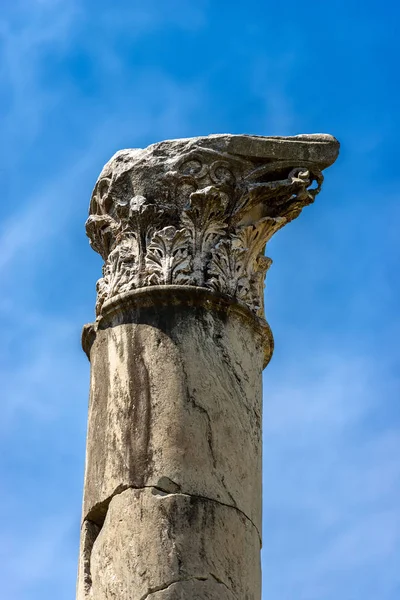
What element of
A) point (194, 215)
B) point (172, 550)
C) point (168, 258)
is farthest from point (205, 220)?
point (172, 550)

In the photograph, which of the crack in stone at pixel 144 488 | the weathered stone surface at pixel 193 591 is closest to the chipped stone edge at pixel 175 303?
the crack in stone at pixel 144 488

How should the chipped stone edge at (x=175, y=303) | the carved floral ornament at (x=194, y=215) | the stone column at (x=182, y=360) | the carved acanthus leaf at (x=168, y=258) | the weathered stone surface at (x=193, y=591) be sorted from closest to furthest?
the weathered stone surface at (x=193, y=591) → the stone column at (x=182, y=360) → the chipped stone edge at (x=175, y=303) → the carved acanthus leaf at (x=168, y=258) → the carved floral ornament at (x=194, y=215)

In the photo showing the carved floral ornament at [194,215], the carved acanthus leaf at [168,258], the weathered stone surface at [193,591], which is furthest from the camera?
the carved floral ornament at [194,215]

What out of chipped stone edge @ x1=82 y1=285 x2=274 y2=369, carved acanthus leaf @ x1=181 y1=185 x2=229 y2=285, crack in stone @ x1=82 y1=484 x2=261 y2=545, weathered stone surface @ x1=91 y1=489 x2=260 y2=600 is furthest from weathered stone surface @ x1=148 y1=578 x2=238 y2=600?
carved acanthus leaf @ x1=181 y1=185 x2=229 y2=285

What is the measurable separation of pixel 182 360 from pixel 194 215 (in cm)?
129

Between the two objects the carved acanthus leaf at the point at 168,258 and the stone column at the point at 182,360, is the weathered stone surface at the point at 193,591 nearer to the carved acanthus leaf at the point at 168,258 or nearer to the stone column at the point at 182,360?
the stone column at the point at 182,360

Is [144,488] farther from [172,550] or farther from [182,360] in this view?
[182,360]

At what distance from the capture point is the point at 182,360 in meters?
9.21

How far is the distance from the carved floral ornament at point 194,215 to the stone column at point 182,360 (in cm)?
1

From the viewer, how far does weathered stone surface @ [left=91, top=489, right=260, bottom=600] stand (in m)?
8.37

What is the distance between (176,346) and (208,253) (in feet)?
2.99

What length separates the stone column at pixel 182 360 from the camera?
858cm

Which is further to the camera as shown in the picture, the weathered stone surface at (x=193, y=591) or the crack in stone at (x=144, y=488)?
the crack in stone at (x=144, y=488)

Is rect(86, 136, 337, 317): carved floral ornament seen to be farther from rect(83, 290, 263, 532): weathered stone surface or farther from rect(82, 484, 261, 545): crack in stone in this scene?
rect(82, 484, 261, 545): crack in stone
